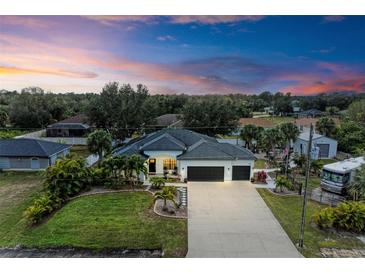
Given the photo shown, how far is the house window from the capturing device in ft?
58.2

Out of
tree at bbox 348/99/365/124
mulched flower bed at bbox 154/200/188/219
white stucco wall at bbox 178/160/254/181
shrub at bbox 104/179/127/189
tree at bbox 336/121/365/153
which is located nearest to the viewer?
mulched flower bed at bbox 154/200/188/219

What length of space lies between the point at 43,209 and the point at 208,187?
8935mm

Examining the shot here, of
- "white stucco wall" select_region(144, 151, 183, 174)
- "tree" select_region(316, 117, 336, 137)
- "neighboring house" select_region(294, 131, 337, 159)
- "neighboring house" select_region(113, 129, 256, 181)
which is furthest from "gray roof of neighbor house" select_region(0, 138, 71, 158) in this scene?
"tree" select_region(316, 117, 336, 137)

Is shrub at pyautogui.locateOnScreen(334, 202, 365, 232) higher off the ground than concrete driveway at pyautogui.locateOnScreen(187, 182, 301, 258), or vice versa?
shrub at pyautogui.locateOnScreen(334, 202, 365, 232)

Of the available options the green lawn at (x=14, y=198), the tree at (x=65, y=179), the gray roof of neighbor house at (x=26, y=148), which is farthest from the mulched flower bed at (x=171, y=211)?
the gray roof of neighbor house at (x=26, y=148)

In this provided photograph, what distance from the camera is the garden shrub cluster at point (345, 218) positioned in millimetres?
10518

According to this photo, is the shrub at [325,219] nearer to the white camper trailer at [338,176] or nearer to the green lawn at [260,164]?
the white camper trailer at [338,176]

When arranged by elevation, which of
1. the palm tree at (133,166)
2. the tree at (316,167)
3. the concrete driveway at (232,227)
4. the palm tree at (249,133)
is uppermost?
the palm tree at (249,133)

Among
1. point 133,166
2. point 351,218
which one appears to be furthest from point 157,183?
point 351,218

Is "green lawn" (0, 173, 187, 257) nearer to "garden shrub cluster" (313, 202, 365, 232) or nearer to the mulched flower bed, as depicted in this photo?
the mulched flower bed

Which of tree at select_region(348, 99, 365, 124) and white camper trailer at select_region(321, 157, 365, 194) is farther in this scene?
tree at select_region(348, 99, 365, 124)

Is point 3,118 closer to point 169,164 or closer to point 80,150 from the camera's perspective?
point 80,150

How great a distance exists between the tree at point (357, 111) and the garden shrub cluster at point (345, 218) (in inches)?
1073

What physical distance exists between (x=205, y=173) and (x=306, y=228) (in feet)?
24.0
